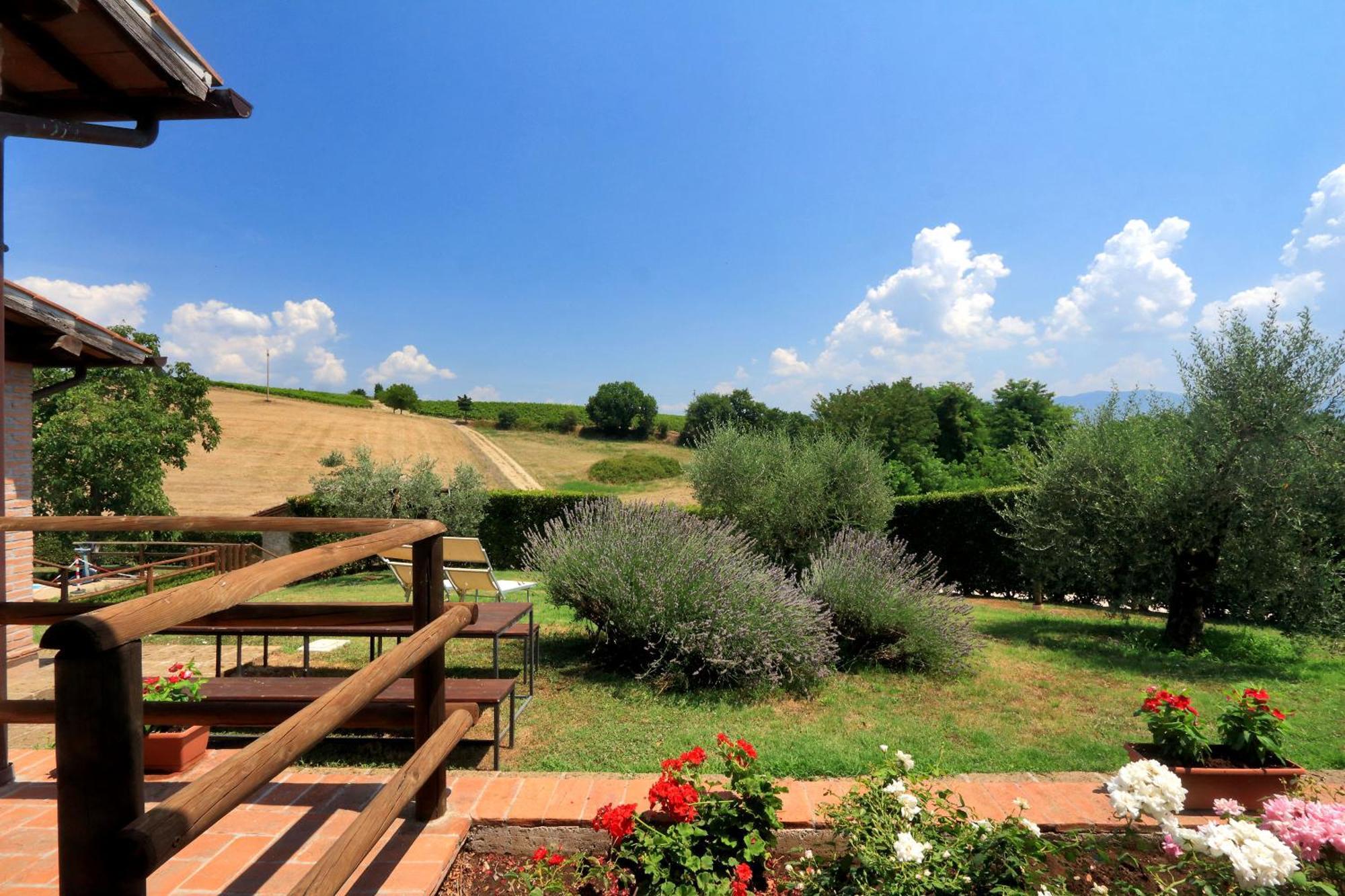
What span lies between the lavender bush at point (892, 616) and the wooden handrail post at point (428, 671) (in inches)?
149

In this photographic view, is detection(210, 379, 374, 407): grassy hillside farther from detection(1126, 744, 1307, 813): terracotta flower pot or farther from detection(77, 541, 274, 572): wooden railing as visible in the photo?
detection(1126, 744, 1307, 813): terracotta flower pot

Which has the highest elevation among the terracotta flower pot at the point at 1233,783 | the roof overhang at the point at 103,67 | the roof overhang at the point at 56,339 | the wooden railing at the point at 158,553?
the roof overhang at the point at 103,67

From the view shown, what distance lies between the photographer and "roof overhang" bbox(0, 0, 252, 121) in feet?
8.67

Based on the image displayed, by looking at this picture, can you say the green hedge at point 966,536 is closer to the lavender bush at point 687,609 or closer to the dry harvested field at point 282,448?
the lavender bush at point 687,609

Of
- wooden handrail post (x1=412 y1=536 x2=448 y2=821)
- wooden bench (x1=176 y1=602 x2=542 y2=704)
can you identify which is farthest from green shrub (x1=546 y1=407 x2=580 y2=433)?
wooden handrail post (x1=412 y1=536 x2=448 y2=821)

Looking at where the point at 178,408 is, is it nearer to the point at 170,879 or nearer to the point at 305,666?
the point at 305,666

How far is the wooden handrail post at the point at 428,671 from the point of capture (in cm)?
247

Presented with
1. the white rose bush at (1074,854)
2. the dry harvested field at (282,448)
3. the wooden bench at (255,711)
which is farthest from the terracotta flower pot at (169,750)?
the dry harvested field at (282,448)

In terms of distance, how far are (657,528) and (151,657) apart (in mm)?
4739

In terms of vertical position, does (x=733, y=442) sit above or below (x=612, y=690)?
above

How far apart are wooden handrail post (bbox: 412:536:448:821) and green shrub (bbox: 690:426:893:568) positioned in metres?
8.08

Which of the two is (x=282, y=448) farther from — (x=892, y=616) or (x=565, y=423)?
(x=892, y=616)

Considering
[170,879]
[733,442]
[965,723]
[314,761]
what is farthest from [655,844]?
→ [733,442]

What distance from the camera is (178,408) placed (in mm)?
17328
